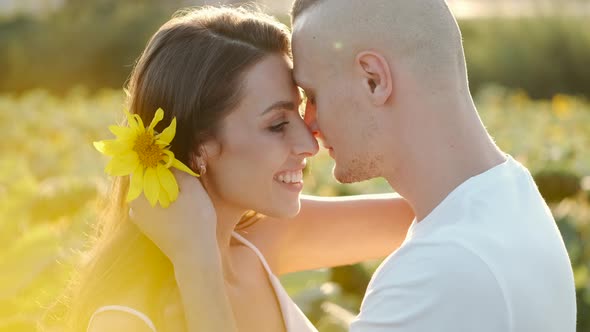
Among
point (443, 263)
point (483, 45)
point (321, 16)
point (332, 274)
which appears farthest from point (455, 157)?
point (483, 45)

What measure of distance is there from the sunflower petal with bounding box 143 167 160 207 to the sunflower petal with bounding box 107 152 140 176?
0.15ft

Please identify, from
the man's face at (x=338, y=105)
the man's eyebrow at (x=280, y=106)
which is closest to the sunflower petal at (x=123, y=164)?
the man's eyebrow at (x=280, y=106)

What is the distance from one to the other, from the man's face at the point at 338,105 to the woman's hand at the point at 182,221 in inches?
18.5

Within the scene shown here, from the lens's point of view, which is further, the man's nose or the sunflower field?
the man's nose

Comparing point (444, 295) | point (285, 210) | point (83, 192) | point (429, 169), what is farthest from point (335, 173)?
point (83, 192)

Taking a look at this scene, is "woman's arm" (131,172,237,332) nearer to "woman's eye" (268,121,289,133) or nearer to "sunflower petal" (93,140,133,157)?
"sunflower petal" (93,140,133,157)

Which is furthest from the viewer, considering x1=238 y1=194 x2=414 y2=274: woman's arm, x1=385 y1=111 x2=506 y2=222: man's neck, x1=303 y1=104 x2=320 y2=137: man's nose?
x1=238 y1=194 x2=414 y2=274: woman's arm

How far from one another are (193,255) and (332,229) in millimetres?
868

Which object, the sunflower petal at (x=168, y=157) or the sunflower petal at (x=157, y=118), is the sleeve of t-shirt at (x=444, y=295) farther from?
the sunflower petal at (x=157, y=118)

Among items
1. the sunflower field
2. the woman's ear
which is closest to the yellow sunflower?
the woman's ear

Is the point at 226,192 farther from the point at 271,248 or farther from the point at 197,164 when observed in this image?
the point at 271,248

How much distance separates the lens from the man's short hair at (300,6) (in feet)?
9.53

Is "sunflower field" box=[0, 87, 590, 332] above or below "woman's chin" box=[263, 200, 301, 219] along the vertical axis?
below

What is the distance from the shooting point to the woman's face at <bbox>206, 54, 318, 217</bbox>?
290 centimetres
